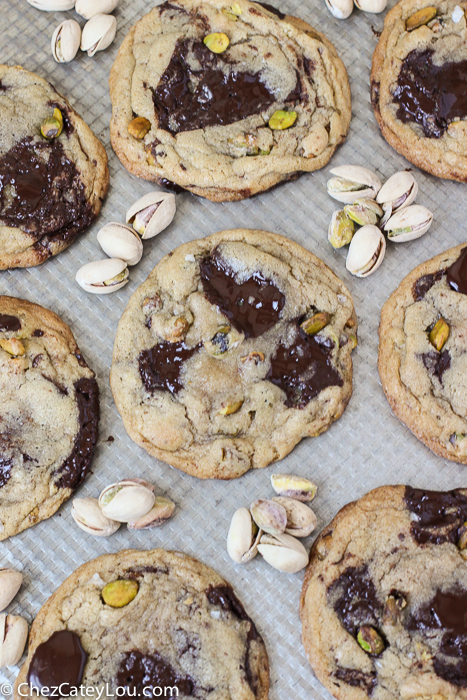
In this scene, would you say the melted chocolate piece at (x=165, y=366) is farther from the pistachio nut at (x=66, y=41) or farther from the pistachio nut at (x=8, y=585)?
the pistachio nut at (x=66, y=41)

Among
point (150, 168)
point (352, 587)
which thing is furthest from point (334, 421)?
point (150, 168)

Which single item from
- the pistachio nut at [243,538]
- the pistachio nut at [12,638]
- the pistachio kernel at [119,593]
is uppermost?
the pistachio nut at [12,638]

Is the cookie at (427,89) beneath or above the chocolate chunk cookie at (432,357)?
above

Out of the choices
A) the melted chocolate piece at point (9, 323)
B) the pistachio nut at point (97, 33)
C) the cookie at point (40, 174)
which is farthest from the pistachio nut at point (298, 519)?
the pistachio nut at point (97, 33)

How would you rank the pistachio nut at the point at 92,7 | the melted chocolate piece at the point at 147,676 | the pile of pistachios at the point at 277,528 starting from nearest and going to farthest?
the melted chocolate piece at the point at 147,676 → the pile of pistachios at the point at 277,528 → the pistachio nut at the point at 92,7

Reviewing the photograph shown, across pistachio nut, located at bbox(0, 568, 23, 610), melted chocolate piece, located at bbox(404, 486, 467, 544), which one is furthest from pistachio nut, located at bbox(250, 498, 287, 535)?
pistachio nut, located at bbox(0, 568, 23, 610)

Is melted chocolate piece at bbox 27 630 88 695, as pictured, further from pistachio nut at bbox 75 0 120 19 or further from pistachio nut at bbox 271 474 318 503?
pistachio nut at bbox 75 0 120 19
